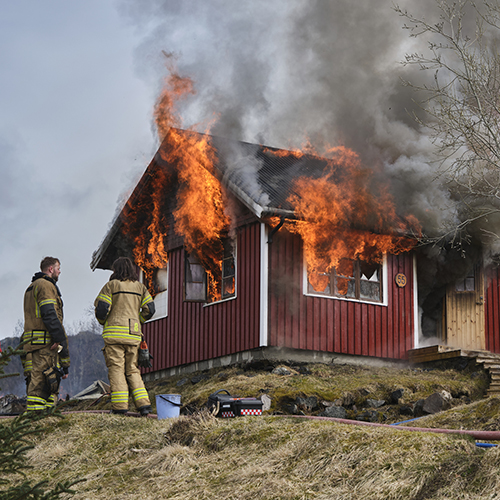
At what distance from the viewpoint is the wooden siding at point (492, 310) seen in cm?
1534

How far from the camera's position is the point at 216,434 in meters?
6.20

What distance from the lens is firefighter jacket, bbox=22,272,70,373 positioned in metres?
7.90

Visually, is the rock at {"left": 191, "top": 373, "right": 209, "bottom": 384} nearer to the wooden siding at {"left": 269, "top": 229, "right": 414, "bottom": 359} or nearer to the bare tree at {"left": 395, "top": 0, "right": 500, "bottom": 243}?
the wooden siding at {"left": 269, "top": 229, "right": 414, "bottom": 359}

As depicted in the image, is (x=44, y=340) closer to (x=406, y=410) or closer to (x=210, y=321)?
(x=406, y=410)

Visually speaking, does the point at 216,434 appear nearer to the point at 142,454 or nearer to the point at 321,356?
the point at 142,454

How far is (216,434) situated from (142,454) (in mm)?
758

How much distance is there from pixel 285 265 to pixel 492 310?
18.6 ft

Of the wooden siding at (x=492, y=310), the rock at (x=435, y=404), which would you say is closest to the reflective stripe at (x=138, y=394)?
the rock at (x=435, y=404)

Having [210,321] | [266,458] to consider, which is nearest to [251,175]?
[210,321]

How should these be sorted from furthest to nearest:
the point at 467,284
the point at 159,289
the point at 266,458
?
the point at 159,289 → the point at 467,284 → the point at 266,458

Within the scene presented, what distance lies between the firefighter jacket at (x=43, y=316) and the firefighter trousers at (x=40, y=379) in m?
0.10

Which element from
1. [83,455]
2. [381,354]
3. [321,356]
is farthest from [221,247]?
[83,455]

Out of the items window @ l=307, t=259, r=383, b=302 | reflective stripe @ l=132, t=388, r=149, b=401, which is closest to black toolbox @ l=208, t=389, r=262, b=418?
reflective stripe @ l=132, t=388, r=149, b=401

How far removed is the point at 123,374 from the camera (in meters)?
8.04
